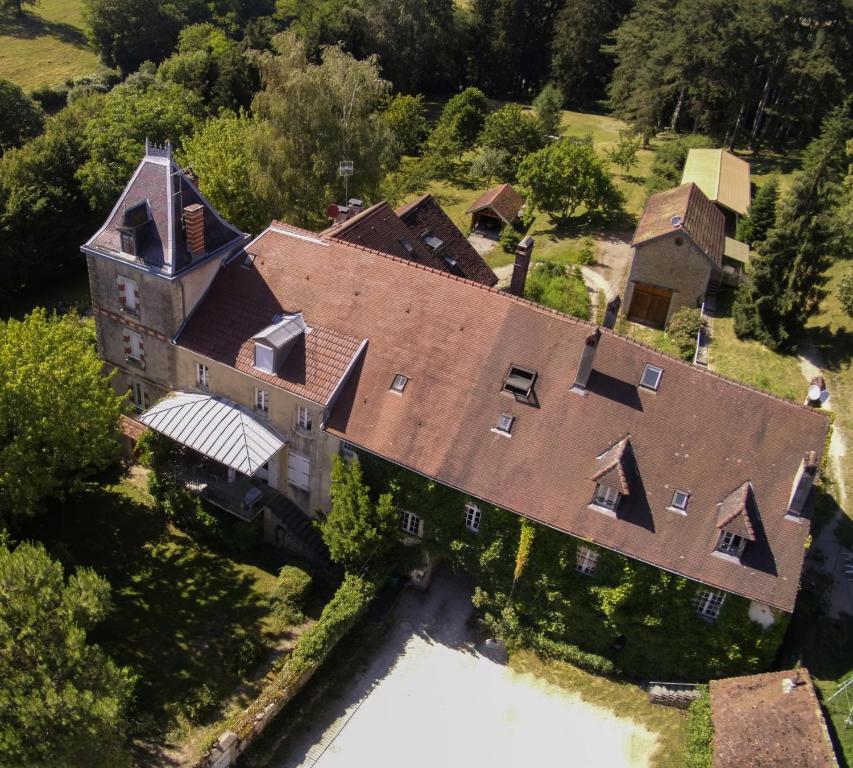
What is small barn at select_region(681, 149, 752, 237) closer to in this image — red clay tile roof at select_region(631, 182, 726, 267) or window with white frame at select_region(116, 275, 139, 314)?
red clay tile roof at select_region(631, 182, 726, 267)

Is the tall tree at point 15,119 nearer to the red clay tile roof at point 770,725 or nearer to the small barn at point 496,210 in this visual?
the small barn at point 496,210

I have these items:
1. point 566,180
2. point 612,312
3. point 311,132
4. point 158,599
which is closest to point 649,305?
point 612,312

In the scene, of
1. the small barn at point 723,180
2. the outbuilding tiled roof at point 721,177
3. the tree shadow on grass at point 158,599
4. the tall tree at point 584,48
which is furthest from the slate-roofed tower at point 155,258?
the tall tree at point 584,48

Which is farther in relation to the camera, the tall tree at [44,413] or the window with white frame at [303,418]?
the window with white frame at [303,418]

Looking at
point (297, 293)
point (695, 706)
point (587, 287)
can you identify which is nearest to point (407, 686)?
point (695, 706)

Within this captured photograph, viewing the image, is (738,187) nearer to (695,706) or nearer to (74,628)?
(695,706)

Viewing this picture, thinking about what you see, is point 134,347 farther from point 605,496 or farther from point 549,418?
point 605,496
